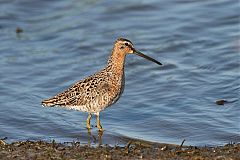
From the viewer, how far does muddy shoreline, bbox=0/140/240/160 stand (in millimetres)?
8719

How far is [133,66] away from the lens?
46.8 feet

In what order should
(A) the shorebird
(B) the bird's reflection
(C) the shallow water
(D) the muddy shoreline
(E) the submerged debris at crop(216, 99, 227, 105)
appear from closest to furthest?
(D) the muddy shoreline, (B) the bird's reflection, (A) the shorebird, (C) the shallow water, (E) the submerged debris at crop(216, 99, 227, 105)

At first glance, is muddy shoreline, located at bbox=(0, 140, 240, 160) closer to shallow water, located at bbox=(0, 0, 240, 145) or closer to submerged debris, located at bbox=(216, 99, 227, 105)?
shallow water, located at bbox=(0, 0, 240, 145)

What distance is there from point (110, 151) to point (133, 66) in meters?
5.41

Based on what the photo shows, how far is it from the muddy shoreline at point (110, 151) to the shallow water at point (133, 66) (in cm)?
79

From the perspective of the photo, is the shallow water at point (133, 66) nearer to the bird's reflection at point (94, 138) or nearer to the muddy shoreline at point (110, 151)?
the bird's reflection at point (94, 138)

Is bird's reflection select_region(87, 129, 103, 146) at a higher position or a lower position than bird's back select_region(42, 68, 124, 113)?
lower

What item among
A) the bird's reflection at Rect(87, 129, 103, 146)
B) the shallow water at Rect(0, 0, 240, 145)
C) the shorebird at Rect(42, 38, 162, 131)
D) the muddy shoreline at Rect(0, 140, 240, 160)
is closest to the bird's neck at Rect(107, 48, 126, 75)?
the shorebird at Rect(42, 38, 162, 131)

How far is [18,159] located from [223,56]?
6766 mm

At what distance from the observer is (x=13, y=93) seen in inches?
484

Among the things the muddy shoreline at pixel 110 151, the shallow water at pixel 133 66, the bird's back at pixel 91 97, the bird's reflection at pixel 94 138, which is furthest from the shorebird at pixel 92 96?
the muddy shoreline at pixel 110 151

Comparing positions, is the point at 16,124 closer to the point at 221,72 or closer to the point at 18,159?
the point at 18,159

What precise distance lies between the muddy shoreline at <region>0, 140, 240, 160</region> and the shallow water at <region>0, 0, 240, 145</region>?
2.59ft

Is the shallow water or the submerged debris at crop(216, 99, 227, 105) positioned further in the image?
the submerged debris at crop(216, 99, 227, 105)
